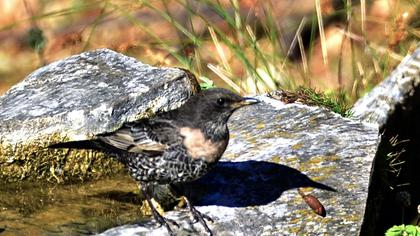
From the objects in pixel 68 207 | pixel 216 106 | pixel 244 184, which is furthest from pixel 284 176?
pixel 68 207

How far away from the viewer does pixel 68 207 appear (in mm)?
6023

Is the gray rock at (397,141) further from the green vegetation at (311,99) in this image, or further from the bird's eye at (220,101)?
the bird's eye at (220,101)

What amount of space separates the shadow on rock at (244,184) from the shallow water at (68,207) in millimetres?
420

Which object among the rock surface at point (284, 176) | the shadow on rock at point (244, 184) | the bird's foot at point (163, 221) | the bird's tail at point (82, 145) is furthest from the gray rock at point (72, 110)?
the bird's foot at point (163, 221)

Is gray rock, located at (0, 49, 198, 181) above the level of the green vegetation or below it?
above

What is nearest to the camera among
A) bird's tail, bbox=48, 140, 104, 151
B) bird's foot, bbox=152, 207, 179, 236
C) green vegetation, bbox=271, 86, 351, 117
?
bird's foot, bbox=152, 207, 179, 236

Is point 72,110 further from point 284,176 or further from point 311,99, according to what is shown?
point 311,99

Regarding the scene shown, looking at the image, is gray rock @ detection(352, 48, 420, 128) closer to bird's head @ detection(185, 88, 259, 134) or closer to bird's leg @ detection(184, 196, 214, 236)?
bird's head @ detection(185, 88, 259, 134)

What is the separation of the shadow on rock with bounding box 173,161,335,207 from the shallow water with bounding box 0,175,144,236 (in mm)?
→ 420

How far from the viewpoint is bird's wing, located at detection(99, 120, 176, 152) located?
5477mm

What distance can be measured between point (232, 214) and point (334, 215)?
0.58 metres

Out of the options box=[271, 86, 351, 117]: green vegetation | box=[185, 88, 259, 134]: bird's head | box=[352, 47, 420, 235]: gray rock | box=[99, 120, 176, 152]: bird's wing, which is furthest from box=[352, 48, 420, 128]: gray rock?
box=[99, 120, 176, 152]: bird's wing

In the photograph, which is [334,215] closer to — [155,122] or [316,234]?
[316,234]

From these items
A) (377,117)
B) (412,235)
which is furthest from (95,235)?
(377,117)
